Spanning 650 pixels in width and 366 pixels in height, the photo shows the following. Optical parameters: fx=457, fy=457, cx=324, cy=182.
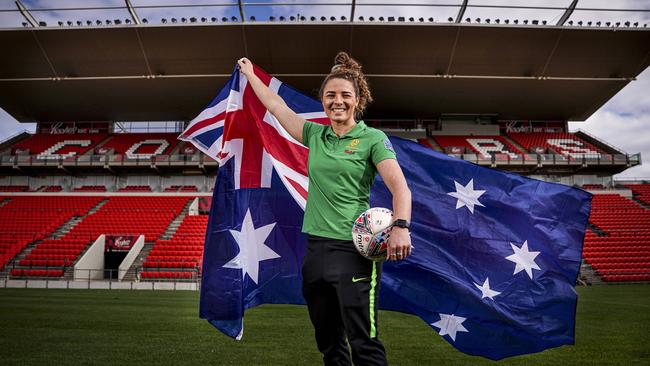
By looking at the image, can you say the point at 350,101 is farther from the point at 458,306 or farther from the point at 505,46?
the point at 505,46

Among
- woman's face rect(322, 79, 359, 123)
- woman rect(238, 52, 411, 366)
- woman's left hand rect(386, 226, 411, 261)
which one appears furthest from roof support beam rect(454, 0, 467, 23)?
woman's left hand rect(386, 226, 411, 261)

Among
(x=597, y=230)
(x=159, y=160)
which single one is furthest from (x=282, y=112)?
(x=159, y=160)

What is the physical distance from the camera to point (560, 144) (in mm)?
32031

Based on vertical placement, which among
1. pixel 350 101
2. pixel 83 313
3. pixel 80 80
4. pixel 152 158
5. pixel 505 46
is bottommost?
pixel 83 313

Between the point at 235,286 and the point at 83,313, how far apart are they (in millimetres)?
6352

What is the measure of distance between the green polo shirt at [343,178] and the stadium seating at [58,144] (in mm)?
32742

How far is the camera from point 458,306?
3.53 metres

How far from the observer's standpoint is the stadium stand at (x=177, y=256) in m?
17.0

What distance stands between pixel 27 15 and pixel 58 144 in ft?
39.6

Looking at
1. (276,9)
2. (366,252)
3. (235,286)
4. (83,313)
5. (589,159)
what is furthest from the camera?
(589,159)

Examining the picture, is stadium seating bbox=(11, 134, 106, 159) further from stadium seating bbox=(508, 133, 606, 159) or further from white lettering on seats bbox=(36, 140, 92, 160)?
stadium seating bbox=(508, 133, 606, 159)

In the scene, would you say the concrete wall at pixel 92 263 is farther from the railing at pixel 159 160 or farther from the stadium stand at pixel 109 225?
the railing at pixel 159 160

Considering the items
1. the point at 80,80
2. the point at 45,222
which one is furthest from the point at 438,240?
the point at 80,80

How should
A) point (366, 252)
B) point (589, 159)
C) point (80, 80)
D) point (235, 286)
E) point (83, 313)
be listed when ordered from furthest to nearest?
point (589, 159), point (80, 80), point (83, 313), point (235, 286), point (366, 252)
